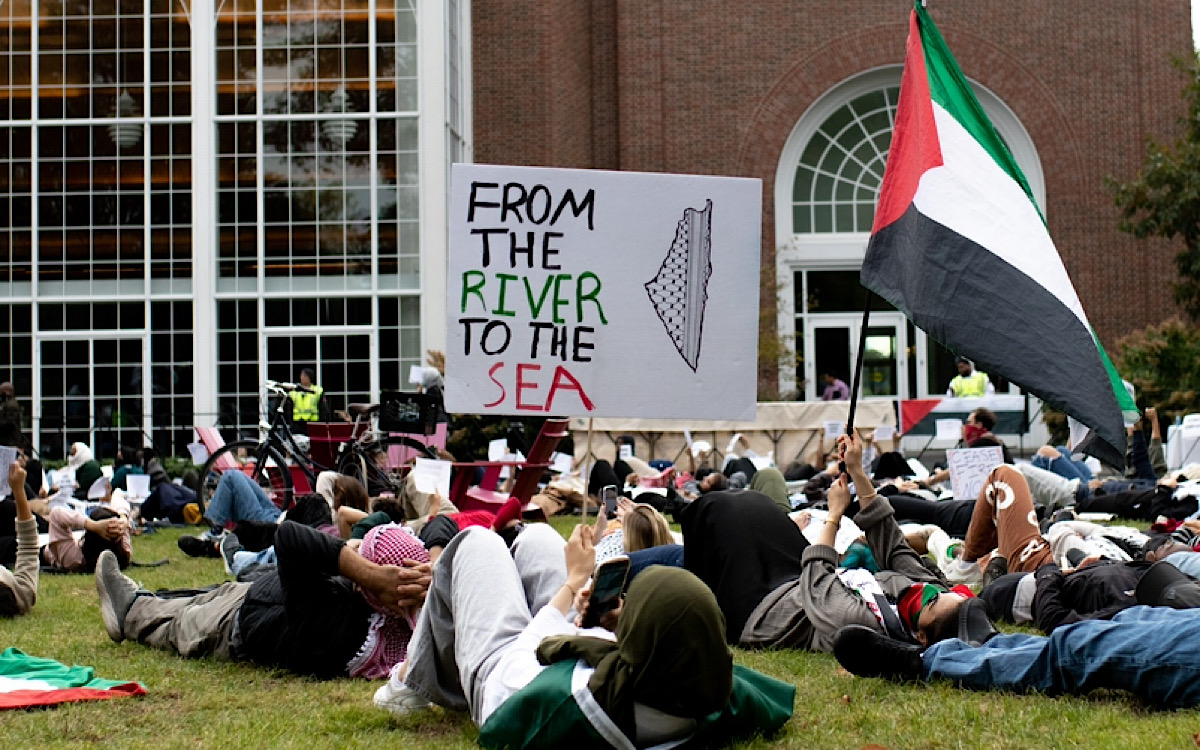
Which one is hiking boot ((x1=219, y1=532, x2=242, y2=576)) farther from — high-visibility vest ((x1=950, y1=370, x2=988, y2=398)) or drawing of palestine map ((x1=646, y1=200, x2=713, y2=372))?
high-visibility vest ((x1=950, y1=370, x2=988, y2=398))

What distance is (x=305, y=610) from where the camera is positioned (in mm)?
6160

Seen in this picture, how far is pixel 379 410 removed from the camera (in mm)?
14805

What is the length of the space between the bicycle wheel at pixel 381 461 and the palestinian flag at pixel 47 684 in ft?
26.8

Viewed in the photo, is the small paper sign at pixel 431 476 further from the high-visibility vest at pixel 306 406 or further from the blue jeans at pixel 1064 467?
the high-visibility vest at pixel 306 406

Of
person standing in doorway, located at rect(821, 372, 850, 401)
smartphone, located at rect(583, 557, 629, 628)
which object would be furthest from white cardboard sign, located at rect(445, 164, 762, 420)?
person standing in doorway, located at rect(821, 372, 850, 401)

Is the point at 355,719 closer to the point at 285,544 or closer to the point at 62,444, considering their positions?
the point at 285,544

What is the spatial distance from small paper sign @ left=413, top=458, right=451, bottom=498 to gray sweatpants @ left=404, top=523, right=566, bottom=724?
5.29m

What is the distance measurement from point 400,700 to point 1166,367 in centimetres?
1979

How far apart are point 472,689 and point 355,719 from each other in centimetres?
72

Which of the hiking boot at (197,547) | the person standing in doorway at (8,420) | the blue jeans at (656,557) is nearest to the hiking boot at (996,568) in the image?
the blue jeans at (656,557)

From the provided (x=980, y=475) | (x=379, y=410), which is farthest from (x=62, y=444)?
(x=980, y=475)

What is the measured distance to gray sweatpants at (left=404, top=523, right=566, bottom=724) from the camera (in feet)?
15.6

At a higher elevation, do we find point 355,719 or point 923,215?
point 923,215

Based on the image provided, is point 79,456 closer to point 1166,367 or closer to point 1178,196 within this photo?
point 1166,367
